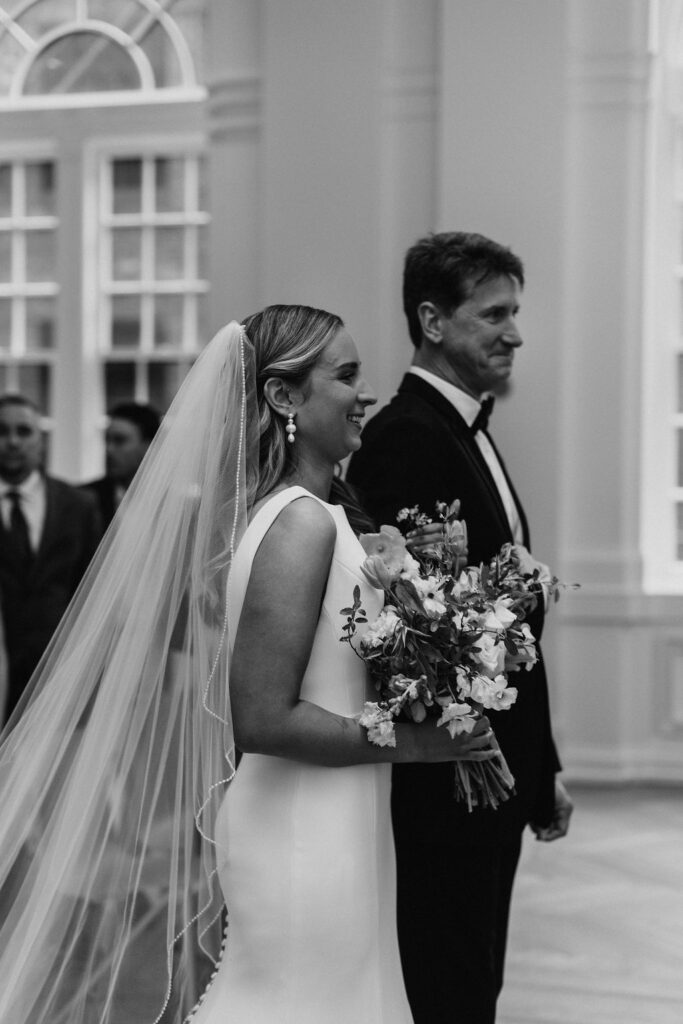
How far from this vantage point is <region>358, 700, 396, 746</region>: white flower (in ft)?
6.84

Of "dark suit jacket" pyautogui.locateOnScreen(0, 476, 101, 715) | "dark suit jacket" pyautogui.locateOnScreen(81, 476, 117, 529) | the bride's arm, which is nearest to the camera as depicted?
the bride's arm

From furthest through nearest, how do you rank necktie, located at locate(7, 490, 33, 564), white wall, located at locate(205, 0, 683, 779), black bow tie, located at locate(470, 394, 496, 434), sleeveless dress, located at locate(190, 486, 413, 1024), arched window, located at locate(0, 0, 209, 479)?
1. arched window, located at locate(0, 0, 209, 479)
2. white wall, located at locate(205, 0, 683, 779)
3. necktie, located at locate(7, 490, 33, 564)
4. black bow tie, located at locate(470, 394, 496, 434)
5. sleeveless dress, located at locate(190, 486, 413, 1024)

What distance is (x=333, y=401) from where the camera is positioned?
223 cm

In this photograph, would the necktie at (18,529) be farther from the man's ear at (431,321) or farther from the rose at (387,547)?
the rose at (387,547)

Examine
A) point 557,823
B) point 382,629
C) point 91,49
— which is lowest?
point 557,823

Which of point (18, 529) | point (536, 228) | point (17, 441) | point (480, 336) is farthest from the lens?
point (536, 228)

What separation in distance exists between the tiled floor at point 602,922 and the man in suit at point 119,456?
98.5 inches

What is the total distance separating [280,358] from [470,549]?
776mm

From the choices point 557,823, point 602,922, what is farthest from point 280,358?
point 602,922

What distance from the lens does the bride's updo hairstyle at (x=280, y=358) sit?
2.23 m

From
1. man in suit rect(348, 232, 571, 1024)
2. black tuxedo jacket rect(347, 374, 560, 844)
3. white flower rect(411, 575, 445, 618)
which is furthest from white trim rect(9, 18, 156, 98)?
white flower rect(411, 575, 445, 618)

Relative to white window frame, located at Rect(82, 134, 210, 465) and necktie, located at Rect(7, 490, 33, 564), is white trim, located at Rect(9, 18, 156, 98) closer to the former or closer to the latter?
white window frame, located at Rect(82, 134, 210, 465)

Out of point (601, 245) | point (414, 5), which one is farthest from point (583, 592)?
point (414, 5)

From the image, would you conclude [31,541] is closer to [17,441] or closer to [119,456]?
[17,441]
